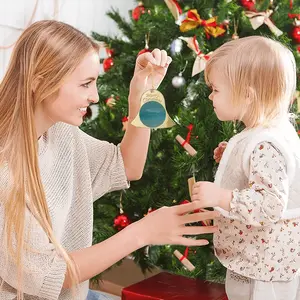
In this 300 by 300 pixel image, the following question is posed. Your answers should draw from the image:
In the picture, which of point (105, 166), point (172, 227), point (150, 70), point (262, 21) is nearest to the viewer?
point (172, 227)

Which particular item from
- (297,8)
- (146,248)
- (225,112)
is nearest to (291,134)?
(225,112)

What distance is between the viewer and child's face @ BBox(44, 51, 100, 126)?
139 cm

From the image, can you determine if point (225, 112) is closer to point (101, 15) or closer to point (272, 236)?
point (272, 236)

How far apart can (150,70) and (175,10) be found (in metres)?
0.56

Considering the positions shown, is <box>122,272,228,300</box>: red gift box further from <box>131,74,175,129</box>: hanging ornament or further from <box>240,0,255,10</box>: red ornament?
<box>240,0,255,10</box>: red ornament

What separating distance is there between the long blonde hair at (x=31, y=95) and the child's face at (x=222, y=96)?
34 cm

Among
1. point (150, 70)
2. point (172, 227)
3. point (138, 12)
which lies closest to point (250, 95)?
point (150, 70)

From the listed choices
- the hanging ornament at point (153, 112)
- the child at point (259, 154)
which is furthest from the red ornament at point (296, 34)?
the hanging ornament at point (153, 112)

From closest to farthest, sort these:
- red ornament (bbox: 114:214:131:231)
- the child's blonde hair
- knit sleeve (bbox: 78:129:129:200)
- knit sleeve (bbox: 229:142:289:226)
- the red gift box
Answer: knit sleeve (bbox: 229:142:289:226), the child's blonde hair, knit sleeve (bbox: 78:129:129:200), the red gift box, red ornament (bbox: 114:214:131:231)

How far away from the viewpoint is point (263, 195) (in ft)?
4.43

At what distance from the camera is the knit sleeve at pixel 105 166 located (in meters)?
1.64

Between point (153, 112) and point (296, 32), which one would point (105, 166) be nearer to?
point (153, 112)

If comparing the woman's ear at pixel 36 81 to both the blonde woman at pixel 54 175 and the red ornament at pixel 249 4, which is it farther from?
the red ornament at pixel 249 4

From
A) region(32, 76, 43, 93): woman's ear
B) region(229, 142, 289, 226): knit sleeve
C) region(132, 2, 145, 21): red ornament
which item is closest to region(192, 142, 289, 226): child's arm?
region(229, 142, 289, 226): knit sleeve
